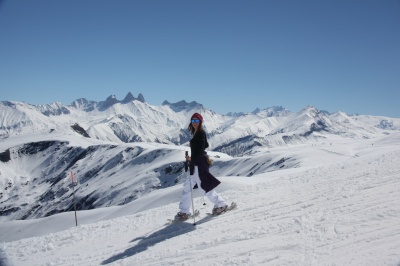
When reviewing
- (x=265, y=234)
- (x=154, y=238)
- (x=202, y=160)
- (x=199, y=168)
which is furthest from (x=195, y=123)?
(x=265, y=234)

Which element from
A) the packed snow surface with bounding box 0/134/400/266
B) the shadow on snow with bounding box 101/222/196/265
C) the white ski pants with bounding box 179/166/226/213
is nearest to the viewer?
the packed snow surface with bounding box 0/134/400/266

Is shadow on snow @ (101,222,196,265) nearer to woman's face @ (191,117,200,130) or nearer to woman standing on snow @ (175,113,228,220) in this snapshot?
woman standing on snow @ (175,113,228,220)

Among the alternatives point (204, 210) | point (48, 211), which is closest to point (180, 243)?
point (204, 210)

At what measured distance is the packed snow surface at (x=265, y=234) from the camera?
592cm

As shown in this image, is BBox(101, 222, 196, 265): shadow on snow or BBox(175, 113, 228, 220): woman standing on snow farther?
BBox(175, 113, 228, 220): woman standing on snow

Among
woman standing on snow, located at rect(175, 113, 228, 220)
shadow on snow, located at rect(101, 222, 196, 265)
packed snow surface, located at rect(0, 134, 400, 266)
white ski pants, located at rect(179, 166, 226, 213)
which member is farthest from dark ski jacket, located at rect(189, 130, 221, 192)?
shadow on snow, located at rect(101, 222, 196, 265)

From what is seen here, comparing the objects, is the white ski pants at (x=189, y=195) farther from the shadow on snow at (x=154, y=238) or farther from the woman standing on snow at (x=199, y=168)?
the shadow on snow at (x=154, y=238)

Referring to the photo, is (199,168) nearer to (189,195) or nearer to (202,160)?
(202,160)

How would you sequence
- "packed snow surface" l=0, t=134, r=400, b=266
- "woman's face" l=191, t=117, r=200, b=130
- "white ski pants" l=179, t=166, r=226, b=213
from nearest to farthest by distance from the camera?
1. "packed snow surface" l=0, t=134, r=400, b=266
2. "woman's face" l=191, t=117, r=200, b=130
3. "white ski pants" l=179, t=166, r=226, b=213

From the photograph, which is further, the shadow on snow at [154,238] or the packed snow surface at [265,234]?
the shadow on snow at [154,238]

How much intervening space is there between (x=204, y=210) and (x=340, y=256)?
6.62 meters

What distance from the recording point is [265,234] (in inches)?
291

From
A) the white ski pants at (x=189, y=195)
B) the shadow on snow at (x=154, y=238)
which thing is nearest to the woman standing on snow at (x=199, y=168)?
the white ski pants at (x=189, y=195)

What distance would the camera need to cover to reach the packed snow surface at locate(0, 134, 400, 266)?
5.92m
